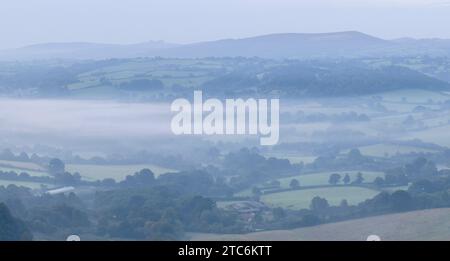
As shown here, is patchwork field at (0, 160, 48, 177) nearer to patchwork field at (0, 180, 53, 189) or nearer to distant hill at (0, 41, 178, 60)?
patchwork field at (0, 180, 53, 189)

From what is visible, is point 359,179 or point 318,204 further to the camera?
point 359,179

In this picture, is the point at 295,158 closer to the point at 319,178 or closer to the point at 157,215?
the point at 319,178

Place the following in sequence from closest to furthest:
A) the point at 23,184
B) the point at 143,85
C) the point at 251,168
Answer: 1. the point at 23,184
2. the point at 251,168
3. the point at 143,85

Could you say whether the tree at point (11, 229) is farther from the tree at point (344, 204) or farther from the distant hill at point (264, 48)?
the distant hill at point (264, 48)

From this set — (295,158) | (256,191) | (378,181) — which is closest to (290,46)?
(295,158)

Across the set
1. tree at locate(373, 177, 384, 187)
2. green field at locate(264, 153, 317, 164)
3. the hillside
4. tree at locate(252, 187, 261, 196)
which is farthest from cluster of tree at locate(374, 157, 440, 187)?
the hillside
